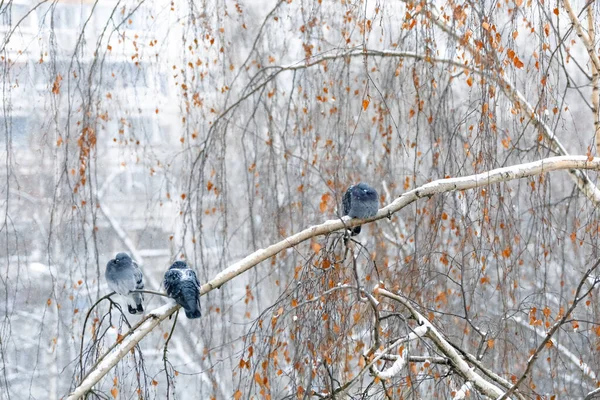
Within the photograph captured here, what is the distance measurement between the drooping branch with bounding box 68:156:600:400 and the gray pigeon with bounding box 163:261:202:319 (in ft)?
0.07

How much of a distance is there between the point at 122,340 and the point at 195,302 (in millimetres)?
211

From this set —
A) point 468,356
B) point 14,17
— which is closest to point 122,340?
point 468,356

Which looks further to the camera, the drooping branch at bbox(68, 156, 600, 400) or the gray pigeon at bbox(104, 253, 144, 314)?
the gray pigeon at bbox(104, 253, 144, 314)

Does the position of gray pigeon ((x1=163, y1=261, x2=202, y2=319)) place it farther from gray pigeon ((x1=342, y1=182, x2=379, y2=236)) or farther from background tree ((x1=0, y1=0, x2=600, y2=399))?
gray pigeon ((x1=342, y1=182, x2=379, y2=236))

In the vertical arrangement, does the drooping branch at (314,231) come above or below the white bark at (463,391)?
above

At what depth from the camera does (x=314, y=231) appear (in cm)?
191

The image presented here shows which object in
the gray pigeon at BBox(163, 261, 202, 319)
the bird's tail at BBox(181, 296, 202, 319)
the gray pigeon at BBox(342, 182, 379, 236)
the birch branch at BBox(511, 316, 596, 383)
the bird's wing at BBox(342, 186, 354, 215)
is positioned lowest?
the birch branch at BBox(511, 316, 596, 383)

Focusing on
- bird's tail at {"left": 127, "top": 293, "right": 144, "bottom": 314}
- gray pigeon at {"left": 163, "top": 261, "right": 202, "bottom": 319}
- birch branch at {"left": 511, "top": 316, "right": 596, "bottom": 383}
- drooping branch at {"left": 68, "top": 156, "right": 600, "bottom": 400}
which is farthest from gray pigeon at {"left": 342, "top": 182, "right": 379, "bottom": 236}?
bird's tail at {"left": 127, "top": 293, "right": 144, "bottom": 314}

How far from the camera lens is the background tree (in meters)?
2.03

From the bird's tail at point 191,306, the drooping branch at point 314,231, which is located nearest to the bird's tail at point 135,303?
the drooping branch at point 314,231

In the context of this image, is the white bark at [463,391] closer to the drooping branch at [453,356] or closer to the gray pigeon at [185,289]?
the drooping branch at [453,356]

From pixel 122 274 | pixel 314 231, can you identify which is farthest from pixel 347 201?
pixel 122 274

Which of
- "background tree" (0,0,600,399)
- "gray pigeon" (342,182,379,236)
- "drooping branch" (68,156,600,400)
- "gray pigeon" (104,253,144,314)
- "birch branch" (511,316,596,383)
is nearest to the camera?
"drooping branch" (68,156,600,400)

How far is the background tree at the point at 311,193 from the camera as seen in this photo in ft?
6.64
